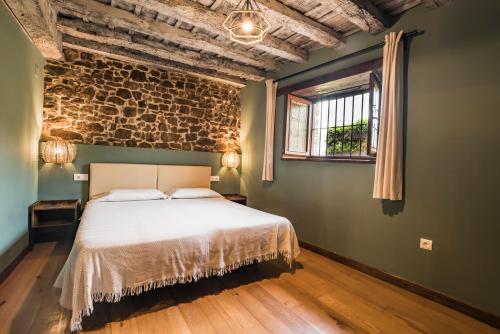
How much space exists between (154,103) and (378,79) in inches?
125

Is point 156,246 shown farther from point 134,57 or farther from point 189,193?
point 134,57

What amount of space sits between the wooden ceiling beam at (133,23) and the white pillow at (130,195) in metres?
2.00

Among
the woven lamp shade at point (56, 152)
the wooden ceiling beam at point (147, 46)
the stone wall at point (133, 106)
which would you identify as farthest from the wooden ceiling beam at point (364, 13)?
the woven lamp shade at point (56, 152)

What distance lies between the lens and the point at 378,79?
102 inches

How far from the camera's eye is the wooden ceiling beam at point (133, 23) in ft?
7.88

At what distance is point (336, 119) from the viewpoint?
3438 mm

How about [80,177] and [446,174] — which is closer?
[446,174]

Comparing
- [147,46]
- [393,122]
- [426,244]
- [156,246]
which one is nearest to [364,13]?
[393,122]

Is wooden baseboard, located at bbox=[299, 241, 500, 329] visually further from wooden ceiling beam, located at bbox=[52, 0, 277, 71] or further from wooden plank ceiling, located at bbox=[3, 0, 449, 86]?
wooden ceiling beam, located at bbox=[52, 0, 277, 71]

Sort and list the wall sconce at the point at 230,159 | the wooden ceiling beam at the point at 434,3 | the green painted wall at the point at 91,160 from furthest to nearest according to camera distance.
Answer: the wall sconce at the point at 230,159 < the green painted wall at the point at 91,160 < the wooden ceiling beam at the point at 434,3

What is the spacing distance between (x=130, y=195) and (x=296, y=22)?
2886 millimetres

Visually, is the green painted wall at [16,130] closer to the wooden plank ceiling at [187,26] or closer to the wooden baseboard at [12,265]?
the wooden baseboard at [12,265]

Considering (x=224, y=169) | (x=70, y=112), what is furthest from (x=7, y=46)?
(x=224, y=169)

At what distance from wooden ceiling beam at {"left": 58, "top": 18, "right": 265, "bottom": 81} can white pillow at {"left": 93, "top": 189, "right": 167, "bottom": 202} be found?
189 centimetres
